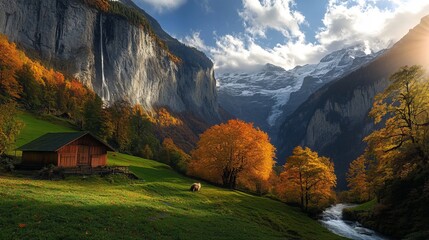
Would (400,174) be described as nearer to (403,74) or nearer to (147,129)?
(403,74)

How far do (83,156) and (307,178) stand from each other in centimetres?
4211

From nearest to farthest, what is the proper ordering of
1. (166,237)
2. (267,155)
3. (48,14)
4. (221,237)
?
(166,237) → (221,237) → (267,155) → (48,14)

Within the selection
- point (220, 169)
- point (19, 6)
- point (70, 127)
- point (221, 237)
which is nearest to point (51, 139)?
point (220, 169)

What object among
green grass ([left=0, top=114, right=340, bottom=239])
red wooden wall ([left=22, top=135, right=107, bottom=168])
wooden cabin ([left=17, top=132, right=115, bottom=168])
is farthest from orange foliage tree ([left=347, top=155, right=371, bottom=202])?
wooden cabin ([left=17, top=132, right=115, bottom=168])

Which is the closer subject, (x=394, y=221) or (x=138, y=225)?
(x=138, y=225)

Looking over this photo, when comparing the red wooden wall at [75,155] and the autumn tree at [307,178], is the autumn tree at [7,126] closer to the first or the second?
the red wooden wall at [75,155]

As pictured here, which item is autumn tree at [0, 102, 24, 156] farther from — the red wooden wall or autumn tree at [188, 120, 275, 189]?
autumn tree at [188, 120, 275, 189]

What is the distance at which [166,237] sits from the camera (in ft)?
79.3

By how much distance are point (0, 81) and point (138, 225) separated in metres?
101

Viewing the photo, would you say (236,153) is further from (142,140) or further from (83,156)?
(142,140)

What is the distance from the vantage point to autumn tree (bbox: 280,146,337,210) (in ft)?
213

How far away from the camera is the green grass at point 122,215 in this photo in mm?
21656

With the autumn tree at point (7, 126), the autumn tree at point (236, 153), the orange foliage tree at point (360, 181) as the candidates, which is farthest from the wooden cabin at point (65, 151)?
the orange foliage tree at point (360, 181)

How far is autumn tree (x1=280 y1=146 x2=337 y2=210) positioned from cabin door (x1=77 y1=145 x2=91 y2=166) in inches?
1487
